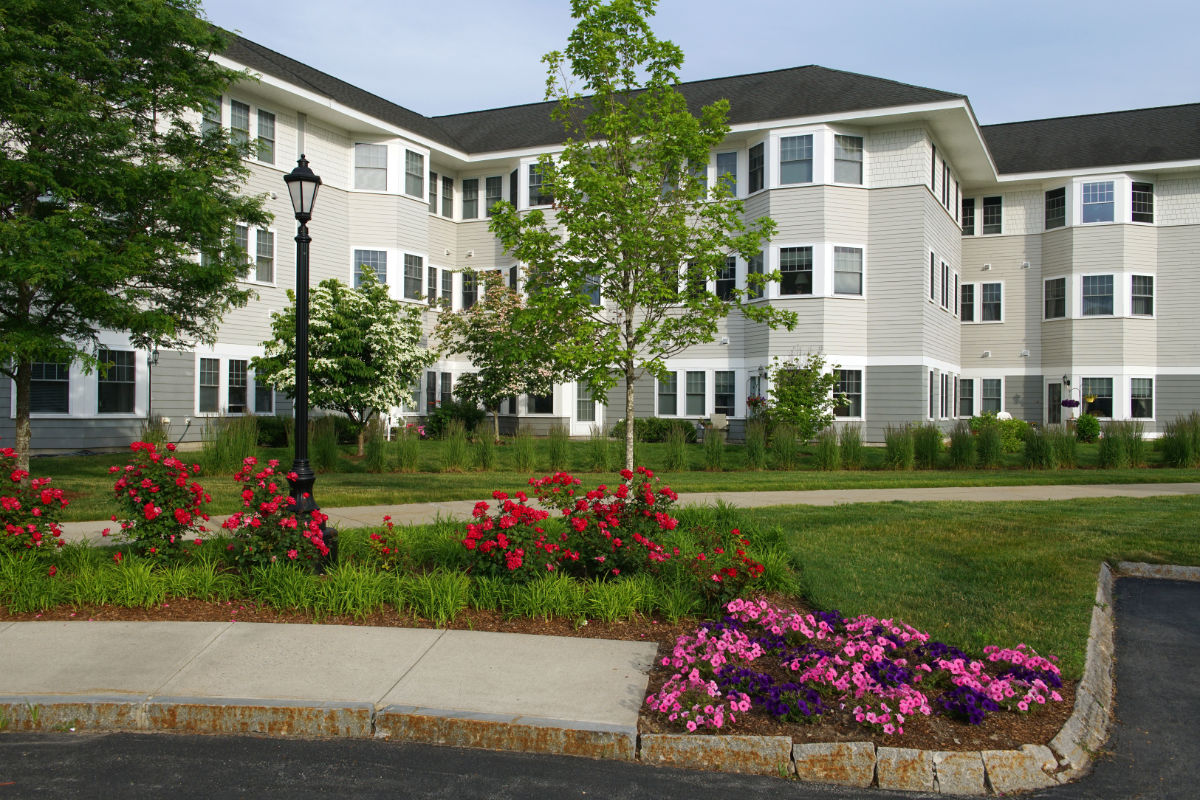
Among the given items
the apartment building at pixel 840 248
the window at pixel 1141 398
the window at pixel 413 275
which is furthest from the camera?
the window at pixel 1141 398

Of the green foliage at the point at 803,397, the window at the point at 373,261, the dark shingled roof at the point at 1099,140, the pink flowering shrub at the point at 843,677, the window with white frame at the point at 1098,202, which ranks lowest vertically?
the pink flowering shrub at the point at 843,677

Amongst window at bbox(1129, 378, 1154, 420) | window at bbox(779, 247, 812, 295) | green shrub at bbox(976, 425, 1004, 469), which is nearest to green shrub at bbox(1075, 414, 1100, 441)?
window at bbox(1129, 378, 1154, 420)

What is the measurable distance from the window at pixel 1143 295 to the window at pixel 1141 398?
2255mm

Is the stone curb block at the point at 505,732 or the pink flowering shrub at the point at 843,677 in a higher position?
the pink flowering shrub at the point at 843,677

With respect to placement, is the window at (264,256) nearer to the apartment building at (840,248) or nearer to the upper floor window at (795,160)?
the apartment building at (840,248)

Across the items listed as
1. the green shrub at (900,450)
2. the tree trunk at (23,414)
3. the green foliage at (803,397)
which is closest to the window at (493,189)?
the green foliage at (803,397)

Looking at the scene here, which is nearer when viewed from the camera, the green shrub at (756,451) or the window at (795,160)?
the green shrub at (756,451)

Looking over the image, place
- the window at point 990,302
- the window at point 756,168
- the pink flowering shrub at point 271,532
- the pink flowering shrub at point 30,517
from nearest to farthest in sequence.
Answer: the pink flowering shrub at point 271,532 → the pink flowering shrub at point 30,517 → the window at point 756,168 → the window at point 990,302

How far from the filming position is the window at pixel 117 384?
20266 millimetres

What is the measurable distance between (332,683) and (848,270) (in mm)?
22093

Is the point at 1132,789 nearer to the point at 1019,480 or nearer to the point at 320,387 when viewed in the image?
→ the point at 1019,480

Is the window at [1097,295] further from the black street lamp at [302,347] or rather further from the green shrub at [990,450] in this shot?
the black street lamp at [302,347]

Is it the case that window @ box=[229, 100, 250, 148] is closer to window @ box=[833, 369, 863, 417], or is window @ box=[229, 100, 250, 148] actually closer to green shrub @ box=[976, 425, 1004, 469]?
window @ box=[833, 369, 863, 417]

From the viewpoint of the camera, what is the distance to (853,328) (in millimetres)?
24719
